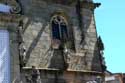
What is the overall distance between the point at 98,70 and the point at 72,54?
203 centimetres

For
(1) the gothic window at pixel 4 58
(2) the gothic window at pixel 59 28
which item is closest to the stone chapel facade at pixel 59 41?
(2) the gothic window at pixel 59 28

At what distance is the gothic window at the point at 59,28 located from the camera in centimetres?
2235

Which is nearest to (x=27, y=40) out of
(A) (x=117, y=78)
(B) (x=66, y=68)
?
(B) (x=66, y=68)

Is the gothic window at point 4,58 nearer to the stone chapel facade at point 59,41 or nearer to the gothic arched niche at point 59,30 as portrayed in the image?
the stone chapel facade at point 59,41

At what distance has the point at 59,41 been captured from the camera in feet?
72.7

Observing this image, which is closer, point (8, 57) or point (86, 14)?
point (8, 57)

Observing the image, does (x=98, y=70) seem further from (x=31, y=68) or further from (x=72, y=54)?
(x=31, y=68)

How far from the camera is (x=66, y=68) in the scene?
21.2 meters

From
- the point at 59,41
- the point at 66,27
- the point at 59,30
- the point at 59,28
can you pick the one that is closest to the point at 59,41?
the point at 59,41

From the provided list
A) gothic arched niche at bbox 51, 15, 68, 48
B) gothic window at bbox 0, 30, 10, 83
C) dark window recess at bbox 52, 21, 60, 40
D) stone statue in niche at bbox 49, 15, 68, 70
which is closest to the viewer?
gothic window at bbox 0, 30, 10, 83

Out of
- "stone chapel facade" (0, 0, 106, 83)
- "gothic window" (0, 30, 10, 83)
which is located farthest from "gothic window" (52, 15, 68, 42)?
Result: "gothic window" (0, 30, 10, 83)

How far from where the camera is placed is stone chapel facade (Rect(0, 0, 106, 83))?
2048cm

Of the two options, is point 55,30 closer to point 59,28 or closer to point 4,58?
point 59,28

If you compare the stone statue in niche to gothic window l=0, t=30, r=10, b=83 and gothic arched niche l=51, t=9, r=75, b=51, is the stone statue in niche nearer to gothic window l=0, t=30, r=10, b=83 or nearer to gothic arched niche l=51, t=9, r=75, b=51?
gothic arched niche l=51, t=9, r=75, b=51
